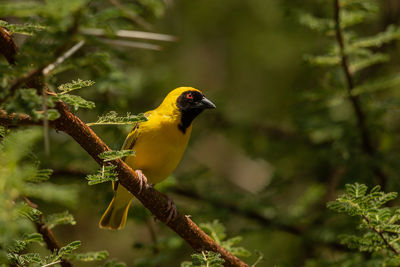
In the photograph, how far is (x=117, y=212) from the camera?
396 cm

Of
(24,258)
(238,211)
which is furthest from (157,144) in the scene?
(24,258)

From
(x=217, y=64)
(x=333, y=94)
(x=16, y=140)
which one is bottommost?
(x=217, y=64)

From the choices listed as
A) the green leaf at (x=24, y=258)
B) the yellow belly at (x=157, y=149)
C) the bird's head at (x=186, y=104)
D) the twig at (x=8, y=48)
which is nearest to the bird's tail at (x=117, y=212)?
the yellow belly at (x=157, y=149)

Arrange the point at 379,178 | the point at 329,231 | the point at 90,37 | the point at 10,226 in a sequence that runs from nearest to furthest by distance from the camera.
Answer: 1. the point at 10,226
2. the point at 90,37
3. the point at 329,231
4. the point at 379,178

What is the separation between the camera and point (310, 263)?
135 inches

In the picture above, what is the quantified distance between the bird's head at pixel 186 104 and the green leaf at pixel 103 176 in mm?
1630

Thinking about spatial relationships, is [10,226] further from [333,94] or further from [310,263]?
[333,94]

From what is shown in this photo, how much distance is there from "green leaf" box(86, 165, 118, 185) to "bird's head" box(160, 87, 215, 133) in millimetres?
1630

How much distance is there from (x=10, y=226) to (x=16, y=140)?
0.43 metres

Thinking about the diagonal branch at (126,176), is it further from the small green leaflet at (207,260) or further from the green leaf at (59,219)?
the green leaf at (59,219)

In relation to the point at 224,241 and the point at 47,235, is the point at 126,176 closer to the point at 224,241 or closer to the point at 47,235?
the point at 47,235

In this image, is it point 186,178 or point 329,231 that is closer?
point 329,231

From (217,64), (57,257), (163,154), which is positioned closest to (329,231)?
(163,154)

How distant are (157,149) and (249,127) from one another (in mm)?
2306
